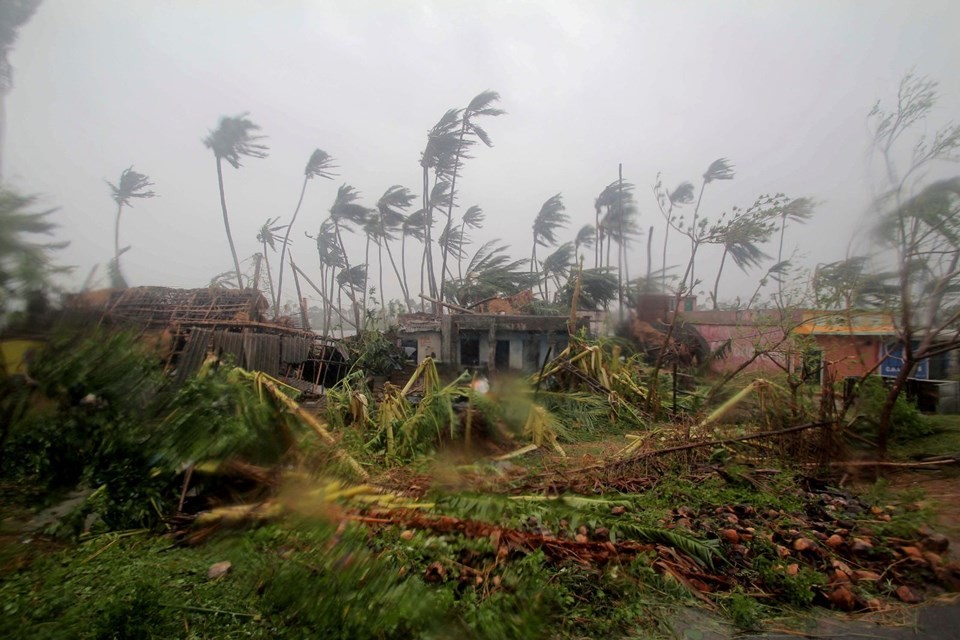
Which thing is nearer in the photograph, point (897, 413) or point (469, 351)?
point (897, 413)

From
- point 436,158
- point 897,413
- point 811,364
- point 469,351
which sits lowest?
point 897,413

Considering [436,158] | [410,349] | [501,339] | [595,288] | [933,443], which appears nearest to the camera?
[933,443]

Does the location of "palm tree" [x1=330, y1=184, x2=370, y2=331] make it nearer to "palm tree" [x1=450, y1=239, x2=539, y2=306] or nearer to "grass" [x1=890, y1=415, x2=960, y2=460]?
"palm tree" [x1=450, y1=239, x2=539, y2=306]

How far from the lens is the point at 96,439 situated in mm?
3107

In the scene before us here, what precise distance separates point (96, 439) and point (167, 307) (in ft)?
24.3

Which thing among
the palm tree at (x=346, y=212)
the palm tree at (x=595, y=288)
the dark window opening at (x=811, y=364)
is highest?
the palm tree at (x=346, y=212)

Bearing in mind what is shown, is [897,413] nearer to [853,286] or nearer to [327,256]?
[853,286]

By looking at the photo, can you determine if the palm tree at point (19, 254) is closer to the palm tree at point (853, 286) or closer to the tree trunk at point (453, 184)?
the palm tree at point (853, 286)

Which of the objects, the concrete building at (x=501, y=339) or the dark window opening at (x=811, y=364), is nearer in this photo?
the dark window opening at (x=811, y=364)

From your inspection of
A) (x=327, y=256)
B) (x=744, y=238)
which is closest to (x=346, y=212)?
(x=327, y=256)

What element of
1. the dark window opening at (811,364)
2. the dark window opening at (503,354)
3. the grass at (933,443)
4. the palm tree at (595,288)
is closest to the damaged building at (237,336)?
the dark window opening at (503,354)

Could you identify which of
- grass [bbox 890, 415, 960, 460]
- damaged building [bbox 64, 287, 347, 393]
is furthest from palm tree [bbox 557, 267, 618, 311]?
damaged building [bbox 64, 287, 347, 393]

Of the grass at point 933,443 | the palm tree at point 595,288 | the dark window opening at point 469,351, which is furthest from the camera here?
the dark window opening at point 469,351

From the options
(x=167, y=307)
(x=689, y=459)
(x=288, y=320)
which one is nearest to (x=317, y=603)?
(x=689, y=459)
